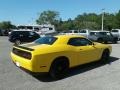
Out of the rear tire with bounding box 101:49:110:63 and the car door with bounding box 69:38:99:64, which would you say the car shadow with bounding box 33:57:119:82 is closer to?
the rear tire with bounding box 101:49:110:63

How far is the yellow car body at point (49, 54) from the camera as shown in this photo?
7.53m

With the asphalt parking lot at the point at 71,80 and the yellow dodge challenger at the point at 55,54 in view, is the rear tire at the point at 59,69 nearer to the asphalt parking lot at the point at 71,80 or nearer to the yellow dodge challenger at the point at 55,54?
the yellow dodge challenger at the point at 55,54

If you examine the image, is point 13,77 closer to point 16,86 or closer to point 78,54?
point 16,86

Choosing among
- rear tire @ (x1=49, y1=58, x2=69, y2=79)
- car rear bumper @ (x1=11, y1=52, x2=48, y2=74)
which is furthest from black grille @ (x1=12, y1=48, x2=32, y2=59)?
rear tire @ (x1=49, y1=58, x2=69, y2=79)

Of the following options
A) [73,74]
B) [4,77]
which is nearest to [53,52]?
[73,74]

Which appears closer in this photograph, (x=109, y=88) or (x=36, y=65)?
(x=109, y=88)

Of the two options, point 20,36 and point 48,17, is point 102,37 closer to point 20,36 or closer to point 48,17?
point 20,36

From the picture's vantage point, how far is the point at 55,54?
798cm

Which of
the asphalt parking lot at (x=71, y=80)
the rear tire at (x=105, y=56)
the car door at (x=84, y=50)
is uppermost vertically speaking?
the car door at (x=84, y=50)

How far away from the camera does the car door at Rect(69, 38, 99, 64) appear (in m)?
9.13

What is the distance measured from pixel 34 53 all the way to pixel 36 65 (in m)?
0.39

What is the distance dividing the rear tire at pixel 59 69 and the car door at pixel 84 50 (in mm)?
823

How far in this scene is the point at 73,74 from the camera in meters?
8.73

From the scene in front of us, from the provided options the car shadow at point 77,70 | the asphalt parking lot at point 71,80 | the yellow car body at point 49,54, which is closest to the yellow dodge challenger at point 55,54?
the yellow car body at point 49,54
